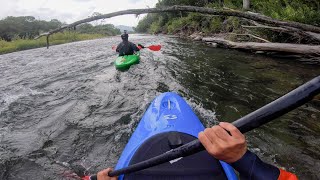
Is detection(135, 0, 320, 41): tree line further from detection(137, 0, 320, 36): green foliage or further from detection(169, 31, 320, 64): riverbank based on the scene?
detection(169, 31, 320, 64): riverbank

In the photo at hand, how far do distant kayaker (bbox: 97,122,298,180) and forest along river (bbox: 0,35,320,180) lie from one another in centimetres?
223

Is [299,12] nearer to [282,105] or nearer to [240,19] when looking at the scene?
[240,19]

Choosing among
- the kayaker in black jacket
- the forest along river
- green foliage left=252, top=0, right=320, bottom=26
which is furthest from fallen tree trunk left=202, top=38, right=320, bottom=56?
the kayaker in black jacket

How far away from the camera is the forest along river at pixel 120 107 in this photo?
389 centimetres

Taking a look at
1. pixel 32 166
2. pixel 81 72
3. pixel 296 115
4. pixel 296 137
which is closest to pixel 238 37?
pixel 81 72

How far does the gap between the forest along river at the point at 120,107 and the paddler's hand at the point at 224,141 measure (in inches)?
97.5

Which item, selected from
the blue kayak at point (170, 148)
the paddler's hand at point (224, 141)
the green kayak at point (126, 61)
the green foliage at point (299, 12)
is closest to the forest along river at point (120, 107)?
the green kayak at point (126, 61)

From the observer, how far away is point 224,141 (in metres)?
1.26

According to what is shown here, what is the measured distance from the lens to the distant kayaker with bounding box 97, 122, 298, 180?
1259 millimetres

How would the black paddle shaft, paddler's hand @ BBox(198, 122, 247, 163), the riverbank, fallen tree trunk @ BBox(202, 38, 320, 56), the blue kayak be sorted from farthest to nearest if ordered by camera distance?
1. the riverbank
2. fallen tree trunk @ BBox(202, 38, 320, 56)
3. the blue kayak
4. paddler's hand @ BBox(198, 122, 247, 163)
5. the black paddle shaft

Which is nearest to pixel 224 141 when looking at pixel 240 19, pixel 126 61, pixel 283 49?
pixel 126 61

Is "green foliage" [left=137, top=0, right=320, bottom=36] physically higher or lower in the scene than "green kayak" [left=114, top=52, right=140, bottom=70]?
higher

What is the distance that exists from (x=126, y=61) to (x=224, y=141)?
27.0 feet

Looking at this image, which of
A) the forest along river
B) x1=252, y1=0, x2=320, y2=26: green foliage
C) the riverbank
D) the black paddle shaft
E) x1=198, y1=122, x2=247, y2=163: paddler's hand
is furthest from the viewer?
x1=252, y1=0, x2=320, y2=26: green foliage
